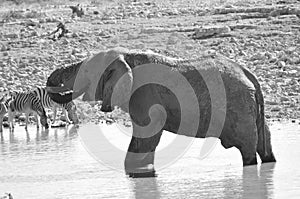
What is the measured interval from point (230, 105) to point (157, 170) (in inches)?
46.4

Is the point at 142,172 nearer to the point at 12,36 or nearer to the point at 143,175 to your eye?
the point at 143,175

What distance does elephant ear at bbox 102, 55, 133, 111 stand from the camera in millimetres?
9617

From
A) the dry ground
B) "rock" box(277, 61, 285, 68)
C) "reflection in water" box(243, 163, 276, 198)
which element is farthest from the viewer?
"rock" box(277, 61, 285, 68)

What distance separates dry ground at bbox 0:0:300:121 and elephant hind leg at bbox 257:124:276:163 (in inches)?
164

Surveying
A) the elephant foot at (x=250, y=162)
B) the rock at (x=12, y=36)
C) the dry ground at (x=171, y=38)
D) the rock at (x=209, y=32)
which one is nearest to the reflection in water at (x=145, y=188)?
the elephant foot at (x=250, y=162)

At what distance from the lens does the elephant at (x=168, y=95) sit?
31.6ft

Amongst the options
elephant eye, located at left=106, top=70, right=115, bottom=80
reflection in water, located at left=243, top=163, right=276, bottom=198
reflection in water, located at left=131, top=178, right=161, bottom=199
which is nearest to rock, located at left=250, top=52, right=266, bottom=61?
reflection in water, located at left=243, top=163, right=276, bottom=198

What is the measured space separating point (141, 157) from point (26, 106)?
7140 mm

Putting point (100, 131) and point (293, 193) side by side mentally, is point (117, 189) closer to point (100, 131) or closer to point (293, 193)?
point (293, 193)

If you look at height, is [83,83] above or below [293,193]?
above

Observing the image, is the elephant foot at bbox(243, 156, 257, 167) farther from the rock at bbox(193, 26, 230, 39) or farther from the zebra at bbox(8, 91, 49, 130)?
the rock at bbox(193, 26, 230, 39)

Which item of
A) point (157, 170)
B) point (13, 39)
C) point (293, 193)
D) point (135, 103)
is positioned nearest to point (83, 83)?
point (135, 103)

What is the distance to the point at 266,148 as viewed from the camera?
32.8ft

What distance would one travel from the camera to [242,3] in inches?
1105
